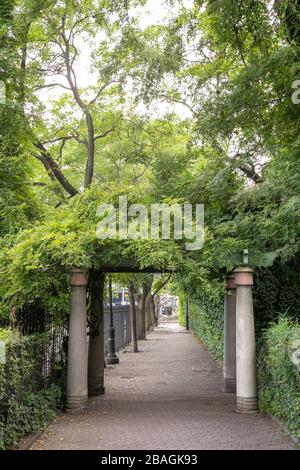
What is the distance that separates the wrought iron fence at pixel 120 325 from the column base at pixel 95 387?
10.5m

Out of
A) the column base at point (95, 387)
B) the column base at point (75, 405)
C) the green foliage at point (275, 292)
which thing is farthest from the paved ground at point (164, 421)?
the green foliage at point (275, 292)

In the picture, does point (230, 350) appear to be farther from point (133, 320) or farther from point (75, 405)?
point (133, 320)

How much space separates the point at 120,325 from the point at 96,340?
47.5ft

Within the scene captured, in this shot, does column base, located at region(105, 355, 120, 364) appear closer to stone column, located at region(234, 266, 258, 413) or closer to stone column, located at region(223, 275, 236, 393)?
stone column, located at region(223, 275, 236, 393)

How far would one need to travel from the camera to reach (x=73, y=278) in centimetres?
1136

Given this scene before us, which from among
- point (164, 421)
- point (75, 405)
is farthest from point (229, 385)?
point (75, 405)

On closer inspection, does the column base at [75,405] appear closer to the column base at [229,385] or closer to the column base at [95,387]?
the column base at [95,387]

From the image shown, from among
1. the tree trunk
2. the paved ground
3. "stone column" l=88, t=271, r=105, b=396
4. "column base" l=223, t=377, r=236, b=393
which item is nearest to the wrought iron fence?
the tree trunk

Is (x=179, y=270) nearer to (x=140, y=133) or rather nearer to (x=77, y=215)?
(x=77, y=215)

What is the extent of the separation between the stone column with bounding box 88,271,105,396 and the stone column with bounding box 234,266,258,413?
4128 millimetres

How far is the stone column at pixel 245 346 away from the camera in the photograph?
11.2m

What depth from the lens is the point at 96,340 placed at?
48.0ft
